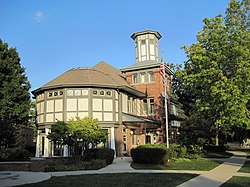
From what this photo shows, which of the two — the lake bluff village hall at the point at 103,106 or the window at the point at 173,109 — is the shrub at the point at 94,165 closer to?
the lake bluff village hall at the point at 103,106

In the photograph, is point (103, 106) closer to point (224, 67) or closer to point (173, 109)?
point (224, 67)

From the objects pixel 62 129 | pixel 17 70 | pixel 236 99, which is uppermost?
pixel 17 70

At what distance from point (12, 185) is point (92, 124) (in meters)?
8.00

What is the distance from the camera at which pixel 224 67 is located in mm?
18062

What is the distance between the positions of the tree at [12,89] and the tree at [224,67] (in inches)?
676

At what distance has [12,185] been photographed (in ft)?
32.4

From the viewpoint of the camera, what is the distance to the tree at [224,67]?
1628cm

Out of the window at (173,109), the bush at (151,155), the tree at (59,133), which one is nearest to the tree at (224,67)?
the bush at (151,155)

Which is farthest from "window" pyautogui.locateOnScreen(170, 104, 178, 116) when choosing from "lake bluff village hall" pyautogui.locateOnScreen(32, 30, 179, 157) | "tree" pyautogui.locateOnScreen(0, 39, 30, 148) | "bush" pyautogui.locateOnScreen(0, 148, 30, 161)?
"bush" pyautogui.locateOnScreen(0, 148, 30, 161)

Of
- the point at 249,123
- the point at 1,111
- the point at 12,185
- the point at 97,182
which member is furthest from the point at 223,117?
the point at 1,111

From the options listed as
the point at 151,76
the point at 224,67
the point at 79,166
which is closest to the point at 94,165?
the point at 79,166

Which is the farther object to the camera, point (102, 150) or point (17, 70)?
point (17, 70)

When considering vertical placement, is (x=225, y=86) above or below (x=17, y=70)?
below

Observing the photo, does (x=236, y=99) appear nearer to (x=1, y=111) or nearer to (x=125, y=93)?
(x=125, y=93)
